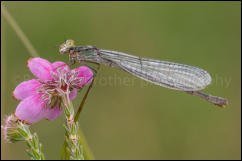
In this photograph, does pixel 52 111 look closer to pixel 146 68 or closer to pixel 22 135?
pixel 22 135

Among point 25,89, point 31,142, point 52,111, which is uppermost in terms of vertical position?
point 25,89

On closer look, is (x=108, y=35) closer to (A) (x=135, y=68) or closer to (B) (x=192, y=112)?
(B) (x=192, y=112)

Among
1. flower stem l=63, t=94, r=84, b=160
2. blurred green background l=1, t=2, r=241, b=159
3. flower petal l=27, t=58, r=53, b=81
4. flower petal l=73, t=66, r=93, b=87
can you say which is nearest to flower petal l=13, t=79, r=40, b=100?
flower petal l=27, t=58, r=53, b=81

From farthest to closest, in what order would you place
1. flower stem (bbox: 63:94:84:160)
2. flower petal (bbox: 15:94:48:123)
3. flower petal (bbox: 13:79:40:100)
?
flower petal (bbox: 13:79:40:100), flower petal (bbox: 15:94:48:123), flower stem (bbox: 63:94:84:160)

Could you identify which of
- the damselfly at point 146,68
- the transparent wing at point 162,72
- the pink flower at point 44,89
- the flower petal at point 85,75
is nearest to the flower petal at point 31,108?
the pink flower at point 44,89

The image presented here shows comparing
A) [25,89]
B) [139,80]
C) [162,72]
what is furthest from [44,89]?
[139,80]

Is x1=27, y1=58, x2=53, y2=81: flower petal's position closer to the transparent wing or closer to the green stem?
the green stem

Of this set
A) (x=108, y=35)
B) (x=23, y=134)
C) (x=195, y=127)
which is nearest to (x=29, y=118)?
(x=23, y=134)
